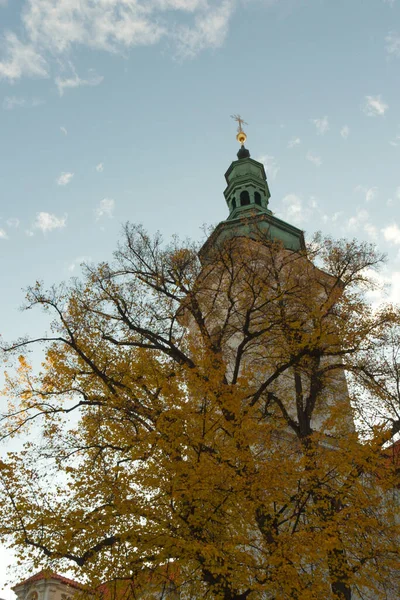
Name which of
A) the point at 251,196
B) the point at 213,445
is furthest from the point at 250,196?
the point at 213,445

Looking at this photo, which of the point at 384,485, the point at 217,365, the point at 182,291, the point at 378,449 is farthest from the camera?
the point at 182,291

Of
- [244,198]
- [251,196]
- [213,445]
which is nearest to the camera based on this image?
[213,445]

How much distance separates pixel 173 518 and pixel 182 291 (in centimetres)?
706

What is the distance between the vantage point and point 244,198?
91.8 ft

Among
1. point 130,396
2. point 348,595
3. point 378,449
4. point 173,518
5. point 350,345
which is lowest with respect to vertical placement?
point 348,595

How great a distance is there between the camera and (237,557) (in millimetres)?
9141

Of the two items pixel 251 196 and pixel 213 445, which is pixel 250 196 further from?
pixel 213 445

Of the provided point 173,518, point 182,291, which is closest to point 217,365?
point 182,291

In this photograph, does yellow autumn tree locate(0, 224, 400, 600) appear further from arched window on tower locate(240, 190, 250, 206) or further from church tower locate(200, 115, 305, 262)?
arched window on tower locate(240, 190, 250, 206)

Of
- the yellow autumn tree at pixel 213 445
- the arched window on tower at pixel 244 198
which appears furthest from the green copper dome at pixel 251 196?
the yellow autumn tree at pixel 213 445

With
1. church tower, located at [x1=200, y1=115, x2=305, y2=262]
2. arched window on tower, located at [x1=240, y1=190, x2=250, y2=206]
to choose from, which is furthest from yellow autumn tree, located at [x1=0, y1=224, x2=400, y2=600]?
arched window on tower, located at [x1=240, y1=190, x2=250, y2=206]

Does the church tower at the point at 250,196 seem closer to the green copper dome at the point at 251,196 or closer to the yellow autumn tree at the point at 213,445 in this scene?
the green copper dome at the point at 251,196

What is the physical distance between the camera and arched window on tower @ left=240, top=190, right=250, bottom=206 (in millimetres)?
27781

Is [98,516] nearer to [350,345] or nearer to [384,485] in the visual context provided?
[384,485]
